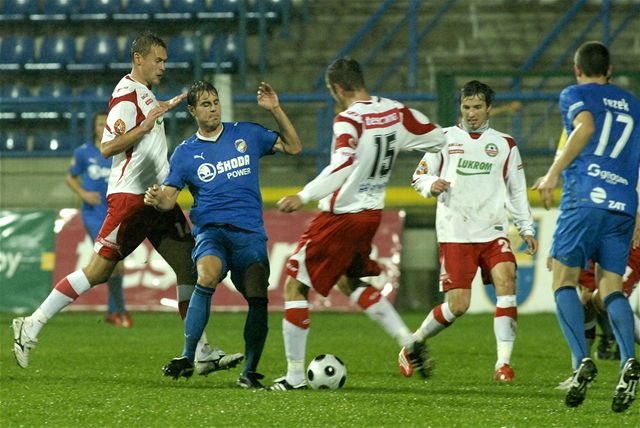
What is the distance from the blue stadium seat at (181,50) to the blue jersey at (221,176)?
11489mm

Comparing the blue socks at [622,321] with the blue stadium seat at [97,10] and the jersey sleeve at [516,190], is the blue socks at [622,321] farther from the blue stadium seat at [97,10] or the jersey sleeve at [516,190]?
the blue stadium seat at [97,10]

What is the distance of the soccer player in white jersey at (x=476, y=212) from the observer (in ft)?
26.4

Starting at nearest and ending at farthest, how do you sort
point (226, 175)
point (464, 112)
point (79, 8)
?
1. point (226, 175)
2. point (464, 112)
3. point (79, 8)

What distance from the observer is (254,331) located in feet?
24.1

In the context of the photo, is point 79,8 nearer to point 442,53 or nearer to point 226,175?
point 442,53

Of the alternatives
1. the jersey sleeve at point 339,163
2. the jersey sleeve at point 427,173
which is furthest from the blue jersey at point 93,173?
the jersey sleeve at point 339,163

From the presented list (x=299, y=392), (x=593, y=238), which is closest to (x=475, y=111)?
(x=593, y=238)

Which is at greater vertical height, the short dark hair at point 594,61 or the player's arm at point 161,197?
the short dark hair at point 594,61

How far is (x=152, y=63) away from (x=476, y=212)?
2.28 meters

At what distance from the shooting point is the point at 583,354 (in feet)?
21.3

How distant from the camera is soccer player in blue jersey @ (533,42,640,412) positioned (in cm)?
644

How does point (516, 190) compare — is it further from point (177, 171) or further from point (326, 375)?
point (177, 171)

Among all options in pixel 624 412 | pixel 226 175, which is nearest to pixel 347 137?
pixel 226 175

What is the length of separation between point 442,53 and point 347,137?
11.9 m
